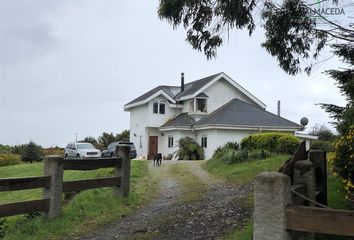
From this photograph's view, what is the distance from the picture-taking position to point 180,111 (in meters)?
47.0

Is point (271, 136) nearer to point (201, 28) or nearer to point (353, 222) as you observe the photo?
point (201, 28)

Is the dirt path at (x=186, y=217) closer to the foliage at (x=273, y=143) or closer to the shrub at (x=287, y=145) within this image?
the shrub at (x=287, y=145)

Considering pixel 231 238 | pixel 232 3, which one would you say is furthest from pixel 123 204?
pixel 232 3

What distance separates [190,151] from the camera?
129 ft

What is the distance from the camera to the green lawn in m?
7.66

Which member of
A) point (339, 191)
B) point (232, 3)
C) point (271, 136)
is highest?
point (232, 3)

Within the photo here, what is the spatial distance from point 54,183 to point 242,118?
32560mm

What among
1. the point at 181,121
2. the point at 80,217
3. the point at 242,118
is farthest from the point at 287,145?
the point at 80,217

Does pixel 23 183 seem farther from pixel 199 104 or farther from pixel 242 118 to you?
pixel 199 104

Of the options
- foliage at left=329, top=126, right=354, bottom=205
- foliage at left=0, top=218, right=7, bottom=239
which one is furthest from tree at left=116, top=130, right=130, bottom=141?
foliage at left=329, top=126, right=354, bottom=205

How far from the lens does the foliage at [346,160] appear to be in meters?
7.32

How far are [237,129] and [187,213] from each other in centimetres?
3037

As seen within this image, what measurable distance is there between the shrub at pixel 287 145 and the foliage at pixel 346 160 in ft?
63.6

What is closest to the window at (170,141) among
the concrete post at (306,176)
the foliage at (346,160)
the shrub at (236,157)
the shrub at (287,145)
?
the shrub at (287,145)
